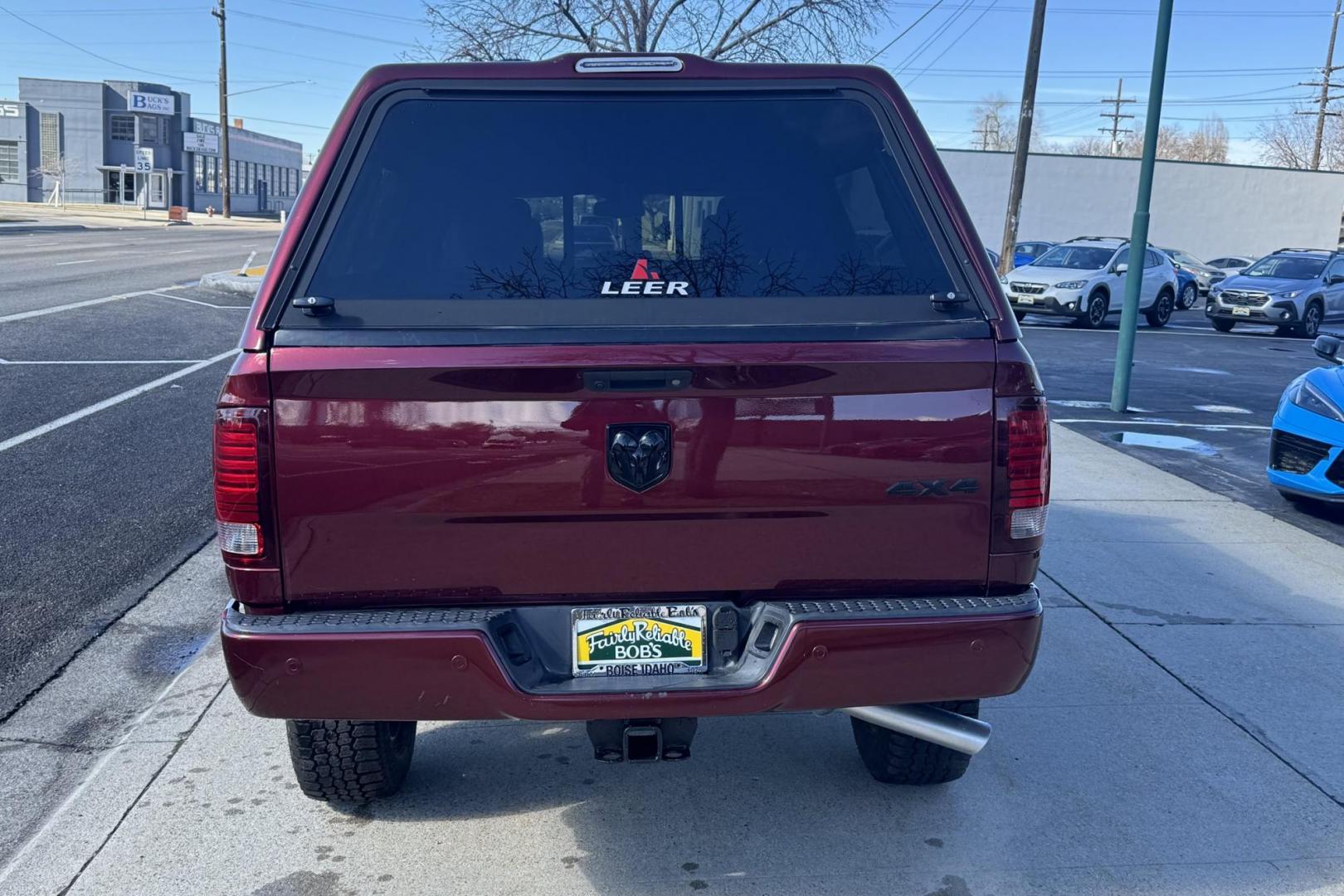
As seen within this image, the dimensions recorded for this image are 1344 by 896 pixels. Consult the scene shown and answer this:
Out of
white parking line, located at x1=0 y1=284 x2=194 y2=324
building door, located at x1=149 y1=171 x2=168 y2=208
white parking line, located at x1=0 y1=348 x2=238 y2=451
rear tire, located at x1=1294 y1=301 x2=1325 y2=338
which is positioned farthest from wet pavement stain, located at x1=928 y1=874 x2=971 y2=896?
building door, located at x1=149 y1=171 x2=168 y2=208

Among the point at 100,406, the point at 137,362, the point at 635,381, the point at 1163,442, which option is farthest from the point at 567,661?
the point at 137,362

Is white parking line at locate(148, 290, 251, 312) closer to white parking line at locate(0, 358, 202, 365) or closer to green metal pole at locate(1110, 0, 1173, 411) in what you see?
white parking line at locate(0, 358, 202, 365)

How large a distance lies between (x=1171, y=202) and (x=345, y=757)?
45.5 m

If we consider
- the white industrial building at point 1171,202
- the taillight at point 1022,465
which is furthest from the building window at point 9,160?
the taillight at point 1022,465

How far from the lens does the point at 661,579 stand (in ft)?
9.92

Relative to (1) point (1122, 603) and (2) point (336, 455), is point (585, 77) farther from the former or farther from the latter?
(1) point (1122, 603)

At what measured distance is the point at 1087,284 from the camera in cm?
2242

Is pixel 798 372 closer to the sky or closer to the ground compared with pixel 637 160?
closer to the ground

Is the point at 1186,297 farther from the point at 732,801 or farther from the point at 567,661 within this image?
the point at 567,661

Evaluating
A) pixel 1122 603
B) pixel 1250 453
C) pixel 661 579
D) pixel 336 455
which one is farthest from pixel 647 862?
pixel 1250 453

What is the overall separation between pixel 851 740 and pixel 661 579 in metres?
1.66

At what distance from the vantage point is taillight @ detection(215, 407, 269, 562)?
2.88 meters

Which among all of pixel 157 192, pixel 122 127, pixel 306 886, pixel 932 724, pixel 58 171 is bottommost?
pixel 306 886

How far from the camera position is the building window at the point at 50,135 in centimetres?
7512
